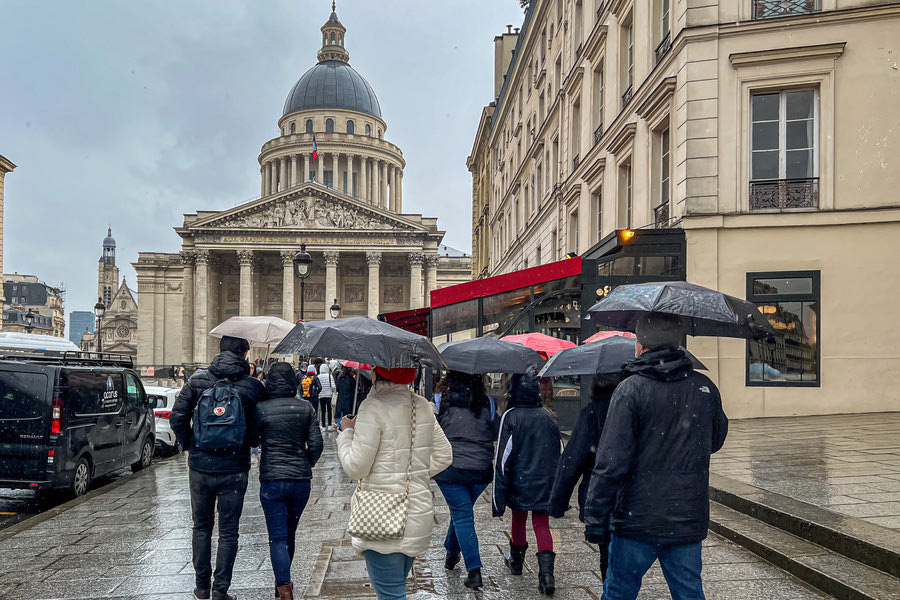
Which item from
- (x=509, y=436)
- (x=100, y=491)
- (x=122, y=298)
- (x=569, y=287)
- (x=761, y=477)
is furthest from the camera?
(x=122, y=298)

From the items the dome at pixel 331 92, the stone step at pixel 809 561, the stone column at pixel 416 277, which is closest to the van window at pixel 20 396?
the stone step at pixel 809 561

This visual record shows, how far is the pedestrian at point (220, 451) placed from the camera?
15.6ft

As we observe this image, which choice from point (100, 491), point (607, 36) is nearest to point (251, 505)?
point (100, 491)

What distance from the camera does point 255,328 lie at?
23.3ft

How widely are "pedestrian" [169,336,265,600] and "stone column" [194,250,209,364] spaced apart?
65305 millimetres

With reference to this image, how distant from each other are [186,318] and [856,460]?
67170 millimetres

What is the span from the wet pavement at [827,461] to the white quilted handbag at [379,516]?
387cm

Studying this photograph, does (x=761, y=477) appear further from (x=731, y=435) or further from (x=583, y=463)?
(x=583, y=463)

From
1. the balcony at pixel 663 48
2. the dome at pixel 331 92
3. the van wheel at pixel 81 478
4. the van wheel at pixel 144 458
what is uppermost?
the dome at pixel 331 92

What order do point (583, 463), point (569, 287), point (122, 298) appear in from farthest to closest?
point (122, 298)
point (569, 287)
point (583, 463)

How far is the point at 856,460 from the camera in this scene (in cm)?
805

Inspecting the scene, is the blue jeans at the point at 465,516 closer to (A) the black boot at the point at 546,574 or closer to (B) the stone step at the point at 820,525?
(A) the black boot at the point at 546,574

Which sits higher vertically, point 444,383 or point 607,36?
point 607,36

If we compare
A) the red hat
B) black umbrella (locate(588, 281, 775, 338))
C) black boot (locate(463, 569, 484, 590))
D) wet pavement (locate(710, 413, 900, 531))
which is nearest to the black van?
black boot (locate(463, 569, 484, 590))
